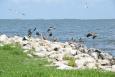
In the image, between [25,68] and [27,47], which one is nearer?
[25,68]

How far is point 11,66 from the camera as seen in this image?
19875mm

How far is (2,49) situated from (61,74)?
12.6 meters

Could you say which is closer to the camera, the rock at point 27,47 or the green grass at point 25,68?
the green grass at point 25,68

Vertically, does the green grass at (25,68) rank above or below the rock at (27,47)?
above

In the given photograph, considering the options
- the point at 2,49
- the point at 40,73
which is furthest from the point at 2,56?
the point at 40,73

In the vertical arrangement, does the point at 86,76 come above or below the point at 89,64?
above

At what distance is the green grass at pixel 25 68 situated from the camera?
1506cm

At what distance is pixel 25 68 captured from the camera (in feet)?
63.0

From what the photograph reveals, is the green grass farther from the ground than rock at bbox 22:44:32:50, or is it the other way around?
the green grass

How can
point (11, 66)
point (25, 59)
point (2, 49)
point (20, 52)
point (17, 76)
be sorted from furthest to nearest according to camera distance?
point (2, 49), point (20, 52), point (25, 59), point (11, 66), point (17, 76)

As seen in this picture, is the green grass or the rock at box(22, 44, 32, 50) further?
the rock at box(22, 44, 32, 50)

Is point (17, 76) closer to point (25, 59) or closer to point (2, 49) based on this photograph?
point (25, 59)

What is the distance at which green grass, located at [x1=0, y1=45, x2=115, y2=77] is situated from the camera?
15.1 metres

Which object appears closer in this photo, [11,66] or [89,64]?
[11,66]
